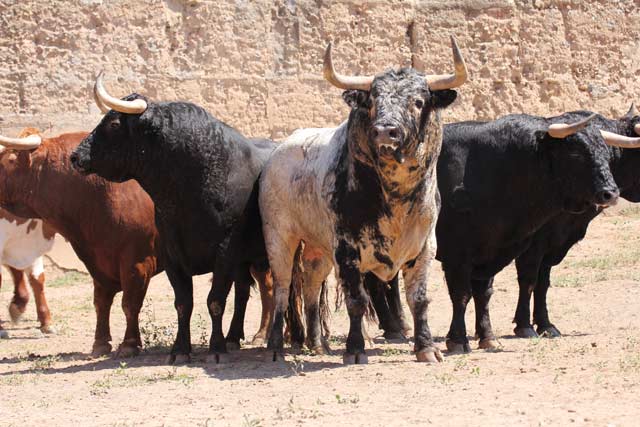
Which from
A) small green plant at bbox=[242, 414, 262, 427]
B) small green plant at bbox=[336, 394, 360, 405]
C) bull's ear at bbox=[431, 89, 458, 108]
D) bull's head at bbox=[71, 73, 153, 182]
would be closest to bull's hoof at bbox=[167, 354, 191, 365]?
bull's head at bbox=[71, 73, 153, 182]

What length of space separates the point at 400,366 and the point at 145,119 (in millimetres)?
2723

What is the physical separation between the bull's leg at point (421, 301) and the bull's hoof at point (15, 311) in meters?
5.82

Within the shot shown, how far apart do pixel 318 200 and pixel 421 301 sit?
1.08 metres

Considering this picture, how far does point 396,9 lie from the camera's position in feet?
59.7

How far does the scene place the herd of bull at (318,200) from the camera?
9.03 m

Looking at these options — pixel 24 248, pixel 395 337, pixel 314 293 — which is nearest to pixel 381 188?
pixel 314 293

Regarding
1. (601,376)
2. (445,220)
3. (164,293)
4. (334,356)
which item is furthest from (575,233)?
(164,293)

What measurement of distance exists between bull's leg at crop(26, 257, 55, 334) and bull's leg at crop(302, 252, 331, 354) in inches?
141

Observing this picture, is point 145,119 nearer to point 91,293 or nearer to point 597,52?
point 91,293

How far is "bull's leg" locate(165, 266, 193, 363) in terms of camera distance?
384 inches

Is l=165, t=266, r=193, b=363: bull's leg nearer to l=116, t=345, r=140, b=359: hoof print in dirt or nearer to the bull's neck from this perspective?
l=116, t=345, r=140, b=359: hoof print in dirt

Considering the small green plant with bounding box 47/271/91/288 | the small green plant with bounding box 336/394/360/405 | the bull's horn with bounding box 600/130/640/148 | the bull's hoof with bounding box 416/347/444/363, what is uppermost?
the bull's horn with bounding box 600/130/640/148

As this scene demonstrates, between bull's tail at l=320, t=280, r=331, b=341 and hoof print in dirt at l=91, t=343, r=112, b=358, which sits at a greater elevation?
bull's tail at l=320, t=280, r=331, b=341

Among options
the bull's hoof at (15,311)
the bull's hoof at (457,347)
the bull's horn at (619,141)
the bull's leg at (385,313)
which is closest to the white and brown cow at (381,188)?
the bull's hoof at (457,347)
